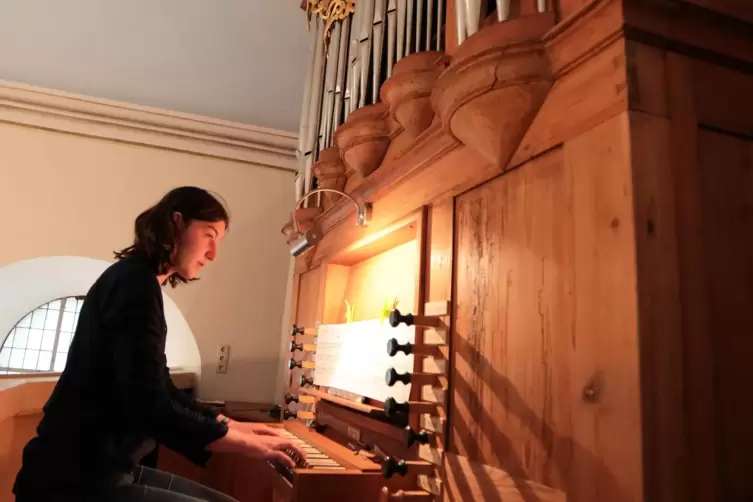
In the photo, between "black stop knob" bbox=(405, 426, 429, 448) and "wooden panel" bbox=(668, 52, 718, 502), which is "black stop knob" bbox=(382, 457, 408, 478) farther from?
"wooden panel" bbox=(668, 52, 718, 502)

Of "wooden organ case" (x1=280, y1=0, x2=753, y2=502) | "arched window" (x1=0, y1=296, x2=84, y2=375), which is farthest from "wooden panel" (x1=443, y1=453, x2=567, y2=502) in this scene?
"arched window" (x1=0, y1=296, x2=84, y2=375)

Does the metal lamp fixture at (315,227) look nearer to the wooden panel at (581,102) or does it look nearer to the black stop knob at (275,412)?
the wooden panel at (581,102)

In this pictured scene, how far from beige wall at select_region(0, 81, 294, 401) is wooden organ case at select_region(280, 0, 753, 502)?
2.29 metres

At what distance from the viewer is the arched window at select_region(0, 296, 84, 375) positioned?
4.99m

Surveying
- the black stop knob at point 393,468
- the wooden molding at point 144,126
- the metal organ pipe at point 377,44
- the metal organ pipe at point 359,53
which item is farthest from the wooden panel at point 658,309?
the wooden molding at point 144,126

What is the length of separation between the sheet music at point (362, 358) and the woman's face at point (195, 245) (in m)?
0.58

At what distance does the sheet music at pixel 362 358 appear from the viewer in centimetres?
170

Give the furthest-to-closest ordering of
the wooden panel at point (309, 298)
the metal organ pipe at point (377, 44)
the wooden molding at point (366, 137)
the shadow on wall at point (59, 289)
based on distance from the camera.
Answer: the shadow on wall at point (59, 289) → the wooden panel at point (309, 298) → the metal organ pipe at point (377, 44) → the wooden molding at point (366, 137)

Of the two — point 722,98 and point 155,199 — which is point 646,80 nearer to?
point 722,98

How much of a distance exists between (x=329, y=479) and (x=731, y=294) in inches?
41.0

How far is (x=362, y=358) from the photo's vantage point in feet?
6.41

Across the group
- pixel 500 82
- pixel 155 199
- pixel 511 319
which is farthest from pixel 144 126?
pixel 511 319

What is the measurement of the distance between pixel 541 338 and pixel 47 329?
5.04 metres

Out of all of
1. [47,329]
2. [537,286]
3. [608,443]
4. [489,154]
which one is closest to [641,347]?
[608,443]
